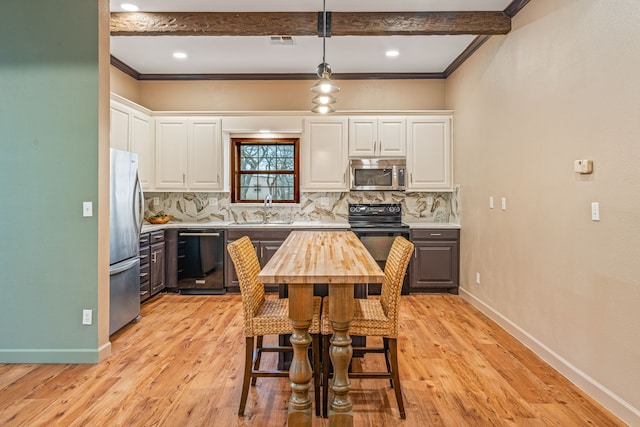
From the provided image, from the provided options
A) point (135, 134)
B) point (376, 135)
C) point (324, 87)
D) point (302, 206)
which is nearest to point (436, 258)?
point (376, 135)

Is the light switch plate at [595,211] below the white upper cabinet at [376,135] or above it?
below

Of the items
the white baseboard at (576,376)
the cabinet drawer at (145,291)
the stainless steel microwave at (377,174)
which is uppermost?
the stainless steel microwave at (377,174)

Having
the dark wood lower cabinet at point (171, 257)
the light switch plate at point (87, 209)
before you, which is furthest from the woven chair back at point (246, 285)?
the dark wood lower cabinet at point (171, 257)

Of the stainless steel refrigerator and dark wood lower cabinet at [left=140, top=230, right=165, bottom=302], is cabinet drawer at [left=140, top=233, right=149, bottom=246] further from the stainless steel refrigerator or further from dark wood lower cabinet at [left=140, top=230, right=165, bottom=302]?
the stainless steel refrigerator

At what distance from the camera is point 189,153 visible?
17.3 ft

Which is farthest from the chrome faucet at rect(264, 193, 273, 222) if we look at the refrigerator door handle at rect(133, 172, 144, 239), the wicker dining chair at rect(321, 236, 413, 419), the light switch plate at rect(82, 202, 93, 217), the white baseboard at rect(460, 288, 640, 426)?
the wicker dining chair at rect(321, 236, 413, 419)

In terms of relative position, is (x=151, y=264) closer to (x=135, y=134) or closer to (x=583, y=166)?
(x=135, y=134)

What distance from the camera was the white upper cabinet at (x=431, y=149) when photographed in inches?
206

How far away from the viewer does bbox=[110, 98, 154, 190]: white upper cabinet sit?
14.2 feet

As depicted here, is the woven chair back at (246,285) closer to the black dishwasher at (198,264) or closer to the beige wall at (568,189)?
the beige wall at (568,189)

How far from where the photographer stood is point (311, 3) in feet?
11.3

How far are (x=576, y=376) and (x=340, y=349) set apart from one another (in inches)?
68.7

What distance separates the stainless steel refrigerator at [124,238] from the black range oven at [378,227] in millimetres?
2563

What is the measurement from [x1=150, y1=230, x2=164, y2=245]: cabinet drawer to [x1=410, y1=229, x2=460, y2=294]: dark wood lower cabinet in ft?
10.3
